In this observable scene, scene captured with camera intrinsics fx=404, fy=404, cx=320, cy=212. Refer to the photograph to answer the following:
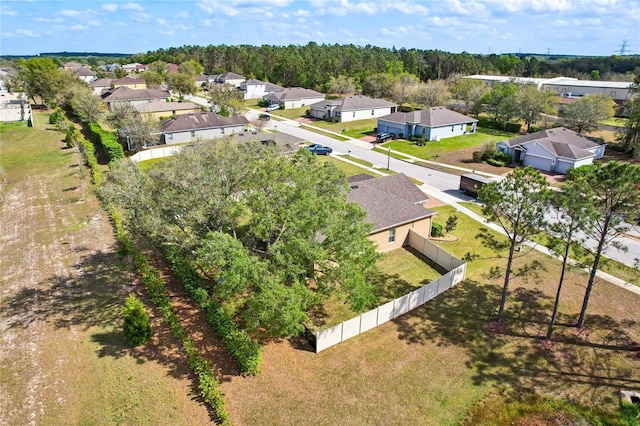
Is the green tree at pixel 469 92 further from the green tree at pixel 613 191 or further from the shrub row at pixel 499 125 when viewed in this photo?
the green tree at pixel 613 191

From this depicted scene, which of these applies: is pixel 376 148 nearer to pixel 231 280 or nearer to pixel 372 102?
pixel 372 102

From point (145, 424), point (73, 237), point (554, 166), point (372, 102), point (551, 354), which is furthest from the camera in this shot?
point (372, 102)

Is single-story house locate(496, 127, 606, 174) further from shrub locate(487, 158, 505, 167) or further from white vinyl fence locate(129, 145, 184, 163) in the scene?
white vinyl fence locate(129, 145, 184, 163)

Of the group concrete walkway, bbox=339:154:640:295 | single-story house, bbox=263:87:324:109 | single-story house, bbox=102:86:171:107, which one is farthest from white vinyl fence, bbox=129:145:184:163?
single-story house, bbox=263:87:324:109

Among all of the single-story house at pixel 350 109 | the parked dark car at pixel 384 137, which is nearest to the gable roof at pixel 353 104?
the single-story house at pixel 350 109

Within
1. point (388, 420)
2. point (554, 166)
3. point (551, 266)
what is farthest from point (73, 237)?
point (554, 166)

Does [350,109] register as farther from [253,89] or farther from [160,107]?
[253,89]

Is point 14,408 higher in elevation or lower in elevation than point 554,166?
lower

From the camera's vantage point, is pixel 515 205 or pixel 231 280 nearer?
pixel 231 280
